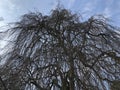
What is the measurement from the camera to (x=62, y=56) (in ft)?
39.2

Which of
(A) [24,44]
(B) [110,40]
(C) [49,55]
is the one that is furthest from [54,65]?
(B) [110,40]

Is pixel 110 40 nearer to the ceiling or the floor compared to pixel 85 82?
nearer to the ceiling

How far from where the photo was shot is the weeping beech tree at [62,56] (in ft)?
39.4

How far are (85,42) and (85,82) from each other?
52.4 inches

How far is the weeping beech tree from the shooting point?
12.0 meters

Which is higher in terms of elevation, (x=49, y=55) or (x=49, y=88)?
(x=49, y=55)

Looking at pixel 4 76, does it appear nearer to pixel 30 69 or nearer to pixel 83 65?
pixel 30 69

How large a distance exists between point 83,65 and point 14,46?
222 cm

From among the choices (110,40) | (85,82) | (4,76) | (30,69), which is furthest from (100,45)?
(4,76)

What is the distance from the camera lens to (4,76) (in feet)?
41.3

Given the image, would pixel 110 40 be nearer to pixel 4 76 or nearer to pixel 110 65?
pixel 110 65

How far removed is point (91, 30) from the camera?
1296 centimetres

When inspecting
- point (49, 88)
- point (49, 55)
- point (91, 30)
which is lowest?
point (49, 88)

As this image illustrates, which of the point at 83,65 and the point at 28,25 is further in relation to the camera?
the point at 28,25
